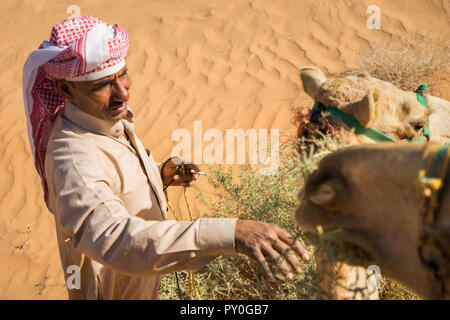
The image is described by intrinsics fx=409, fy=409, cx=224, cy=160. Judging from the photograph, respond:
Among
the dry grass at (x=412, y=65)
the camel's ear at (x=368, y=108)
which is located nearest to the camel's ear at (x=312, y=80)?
the camel's ear at (x=368, y=108)

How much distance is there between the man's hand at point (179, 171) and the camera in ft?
10.1

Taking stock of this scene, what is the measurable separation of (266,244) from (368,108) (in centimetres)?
81

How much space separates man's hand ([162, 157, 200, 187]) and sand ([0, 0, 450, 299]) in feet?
5.43

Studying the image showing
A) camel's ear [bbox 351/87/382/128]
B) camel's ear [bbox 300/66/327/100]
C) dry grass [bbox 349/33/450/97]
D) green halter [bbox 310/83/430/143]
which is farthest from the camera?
dry grass [bbox 349/33/450/97]

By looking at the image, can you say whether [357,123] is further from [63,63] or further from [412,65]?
[412,65]

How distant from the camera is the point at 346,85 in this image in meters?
2.28

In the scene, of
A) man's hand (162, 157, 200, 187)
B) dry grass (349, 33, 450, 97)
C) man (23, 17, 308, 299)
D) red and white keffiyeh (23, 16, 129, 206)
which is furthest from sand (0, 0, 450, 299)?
red and white keffiyeh (23, 16, 129, 206)

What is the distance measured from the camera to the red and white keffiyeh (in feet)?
7.18

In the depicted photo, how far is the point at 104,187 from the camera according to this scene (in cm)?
192

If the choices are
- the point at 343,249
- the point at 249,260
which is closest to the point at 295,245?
the point at 343,249

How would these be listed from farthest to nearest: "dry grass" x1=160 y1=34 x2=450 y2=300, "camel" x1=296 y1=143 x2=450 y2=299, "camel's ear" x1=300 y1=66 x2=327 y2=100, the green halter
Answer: "dry grass" x1=160 y1=34 x2=450 y2=300
"camel's ear" x1=300 y1=66 x2=327 y2=100
the green halter
"camel" x1=296 y1=143 x2=450 y2=299

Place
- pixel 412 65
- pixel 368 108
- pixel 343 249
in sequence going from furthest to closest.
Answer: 1. pixel 412 65
2. pixel 368 108
3. pixel 343 249

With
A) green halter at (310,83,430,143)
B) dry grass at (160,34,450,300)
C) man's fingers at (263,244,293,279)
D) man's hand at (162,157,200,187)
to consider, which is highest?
green halter at (310,83,430,143)

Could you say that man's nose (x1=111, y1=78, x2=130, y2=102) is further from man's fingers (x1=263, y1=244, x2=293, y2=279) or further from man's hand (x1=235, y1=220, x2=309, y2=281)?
man's fingers (x1=263, y1=244, x2=293, y2=279)
